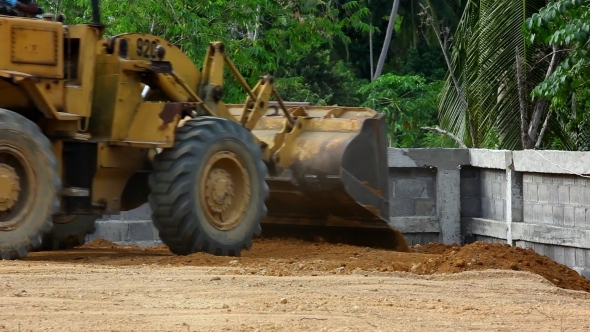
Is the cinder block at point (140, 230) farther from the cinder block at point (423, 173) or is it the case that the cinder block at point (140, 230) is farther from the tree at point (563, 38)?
the tree at point (563, 38)

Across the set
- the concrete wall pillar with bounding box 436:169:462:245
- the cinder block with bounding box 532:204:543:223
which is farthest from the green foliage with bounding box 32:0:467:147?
the cinder block with bounding box 532:204:543:223

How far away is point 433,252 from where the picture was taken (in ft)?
43.3

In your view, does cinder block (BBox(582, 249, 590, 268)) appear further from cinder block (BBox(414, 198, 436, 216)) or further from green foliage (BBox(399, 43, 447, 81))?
green foliage (BBox(399, 43, 447, 81))

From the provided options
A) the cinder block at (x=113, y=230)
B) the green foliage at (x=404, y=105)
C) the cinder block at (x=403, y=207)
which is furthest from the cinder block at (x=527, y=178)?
the green foliage at (x=404, y=105)

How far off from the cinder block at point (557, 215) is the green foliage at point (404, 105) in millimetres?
15693

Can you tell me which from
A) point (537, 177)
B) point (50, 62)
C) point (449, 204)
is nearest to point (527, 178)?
point (537, 177)

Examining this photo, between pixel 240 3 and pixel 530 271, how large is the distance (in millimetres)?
9910

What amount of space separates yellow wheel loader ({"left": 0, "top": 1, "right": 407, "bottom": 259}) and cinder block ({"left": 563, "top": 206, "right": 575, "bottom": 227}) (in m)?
2.04

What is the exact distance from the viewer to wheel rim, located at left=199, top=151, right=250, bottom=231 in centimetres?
1081

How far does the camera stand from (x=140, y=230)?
→ 13250 millimetres

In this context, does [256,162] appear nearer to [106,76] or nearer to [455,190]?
[106,76]

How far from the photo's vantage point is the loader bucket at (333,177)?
39.7ft

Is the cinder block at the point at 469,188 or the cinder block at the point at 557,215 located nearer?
the cinder block at the point at 557,215

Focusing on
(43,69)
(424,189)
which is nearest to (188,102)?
(43,69)
